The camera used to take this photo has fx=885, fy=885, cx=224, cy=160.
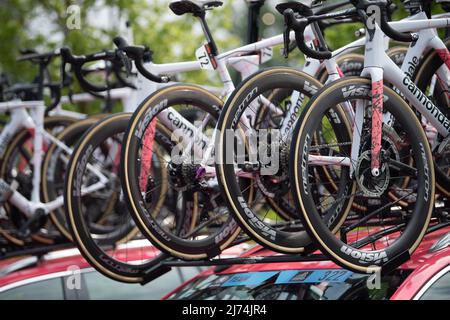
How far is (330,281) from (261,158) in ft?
2.47

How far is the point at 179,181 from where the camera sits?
14.5 ft

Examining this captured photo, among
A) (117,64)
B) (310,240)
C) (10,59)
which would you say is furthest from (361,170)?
(10,59)

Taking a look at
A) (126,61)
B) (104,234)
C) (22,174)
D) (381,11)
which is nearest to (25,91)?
(22,174)

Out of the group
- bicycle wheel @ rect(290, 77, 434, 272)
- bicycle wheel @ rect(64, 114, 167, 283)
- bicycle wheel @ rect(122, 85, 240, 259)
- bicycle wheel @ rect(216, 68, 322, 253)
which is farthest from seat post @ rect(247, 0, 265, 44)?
bicycle wheel @ rect(290, 77, 434, 272)

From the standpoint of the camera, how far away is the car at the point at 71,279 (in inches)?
198

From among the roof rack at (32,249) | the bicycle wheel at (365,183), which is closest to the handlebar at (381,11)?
the bicycle wheel at (365,183)

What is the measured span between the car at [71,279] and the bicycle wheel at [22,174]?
458mm

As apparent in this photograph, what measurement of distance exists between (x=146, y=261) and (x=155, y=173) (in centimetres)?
55

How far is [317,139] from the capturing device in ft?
14.3

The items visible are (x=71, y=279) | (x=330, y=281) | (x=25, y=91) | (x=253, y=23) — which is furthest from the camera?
(x=25, y=91)

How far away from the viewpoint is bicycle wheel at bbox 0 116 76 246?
635cm

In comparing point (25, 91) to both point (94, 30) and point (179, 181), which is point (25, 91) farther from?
point (94, 30)

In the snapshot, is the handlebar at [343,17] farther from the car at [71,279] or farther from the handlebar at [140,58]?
the car at [71,279]
